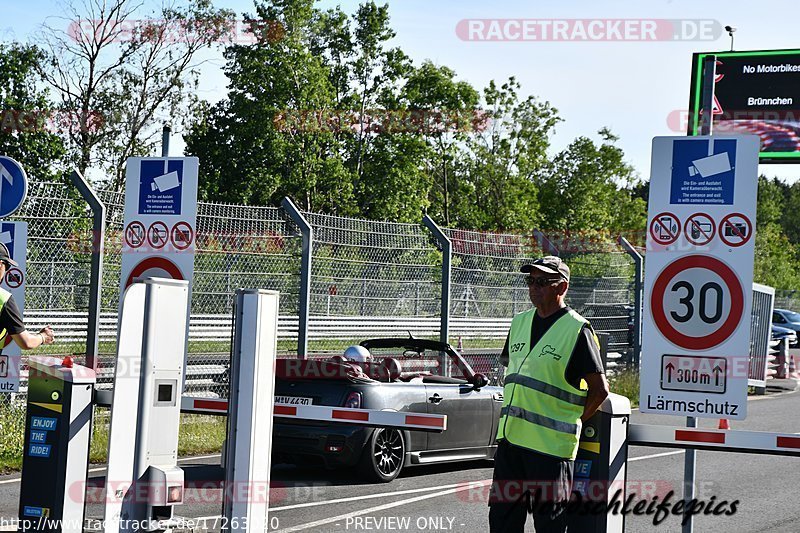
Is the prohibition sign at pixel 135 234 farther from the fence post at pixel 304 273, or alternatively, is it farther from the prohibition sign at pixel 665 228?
the prohibition sign at pixel 665 228

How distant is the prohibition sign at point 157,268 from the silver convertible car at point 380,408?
1.49 meters

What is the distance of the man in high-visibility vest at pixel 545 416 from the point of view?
226 inches

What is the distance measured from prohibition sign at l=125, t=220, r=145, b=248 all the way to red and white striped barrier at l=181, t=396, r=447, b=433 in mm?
2549

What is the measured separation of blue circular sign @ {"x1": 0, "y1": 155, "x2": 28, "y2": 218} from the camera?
10.4 metres

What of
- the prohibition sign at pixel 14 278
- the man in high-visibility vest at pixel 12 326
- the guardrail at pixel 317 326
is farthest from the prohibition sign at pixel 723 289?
the guardrail at pixel 317 326

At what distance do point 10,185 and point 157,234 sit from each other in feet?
6.35

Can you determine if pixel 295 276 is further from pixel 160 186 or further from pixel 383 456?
pixel 160 186

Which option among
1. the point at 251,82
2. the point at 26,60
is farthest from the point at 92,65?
the point at 251,82

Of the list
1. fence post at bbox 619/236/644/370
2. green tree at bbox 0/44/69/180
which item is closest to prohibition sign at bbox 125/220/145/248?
fence post at bbox 619/236/644/370

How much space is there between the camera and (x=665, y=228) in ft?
21.5

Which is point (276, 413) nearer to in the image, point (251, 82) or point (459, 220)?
point (251, 82)

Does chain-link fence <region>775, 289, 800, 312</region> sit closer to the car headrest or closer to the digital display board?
the digital display board

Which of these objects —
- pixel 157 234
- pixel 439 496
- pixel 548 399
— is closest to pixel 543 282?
pixel 548 399

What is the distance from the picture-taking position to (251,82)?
145 feet
